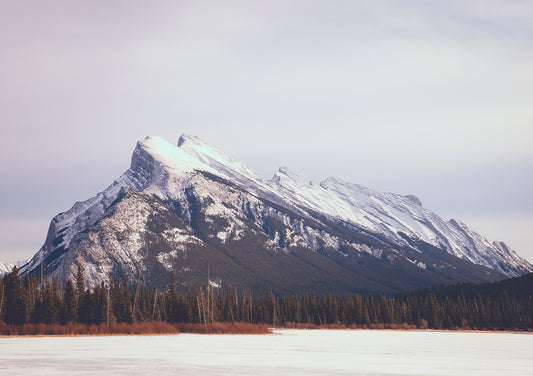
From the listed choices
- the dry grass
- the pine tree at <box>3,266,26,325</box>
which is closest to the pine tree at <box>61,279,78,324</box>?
the dry grass

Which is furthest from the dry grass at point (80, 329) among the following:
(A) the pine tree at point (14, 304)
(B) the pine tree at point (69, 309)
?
(A) the pine tree at point (14, 304)

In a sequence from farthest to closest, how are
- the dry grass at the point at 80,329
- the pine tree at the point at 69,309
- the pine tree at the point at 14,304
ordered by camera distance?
the pine tree at the point at 69,309
the pine tree at the point at 14,304
the dry grass at the point at 80,329

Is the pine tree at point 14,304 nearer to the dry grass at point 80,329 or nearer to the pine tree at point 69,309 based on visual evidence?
the dry grass at point 80,329

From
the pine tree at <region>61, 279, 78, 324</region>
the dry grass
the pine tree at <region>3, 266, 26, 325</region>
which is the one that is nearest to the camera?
the dry grass

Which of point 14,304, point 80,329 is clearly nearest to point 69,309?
point 80,329

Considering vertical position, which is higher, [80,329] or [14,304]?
[14,304]

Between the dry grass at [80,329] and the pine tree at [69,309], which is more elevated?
the pine tree at [69,309]

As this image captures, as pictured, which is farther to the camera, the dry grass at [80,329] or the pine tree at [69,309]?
the pine tree at [69,309]

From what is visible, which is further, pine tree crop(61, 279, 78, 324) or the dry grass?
pine tree crop(61, 279, 78, 324)

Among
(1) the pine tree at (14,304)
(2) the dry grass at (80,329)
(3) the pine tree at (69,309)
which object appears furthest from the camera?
(3) the pine tree at (69,309)

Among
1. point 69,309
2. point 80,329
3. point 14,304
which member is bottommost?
point 80,329

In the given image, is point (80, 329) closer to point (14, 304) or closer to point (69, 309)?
point (69, 309)

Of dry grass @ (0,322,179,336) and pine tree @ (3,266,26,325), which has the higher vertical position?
pine tree @ (3,266,26,325)

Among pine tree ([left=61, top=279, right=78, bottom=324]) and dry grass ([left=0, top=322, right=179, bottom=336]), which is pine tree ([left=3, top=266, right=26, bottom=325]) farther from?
pine tree ([left=61, top=279, right=78, bottom=324])
